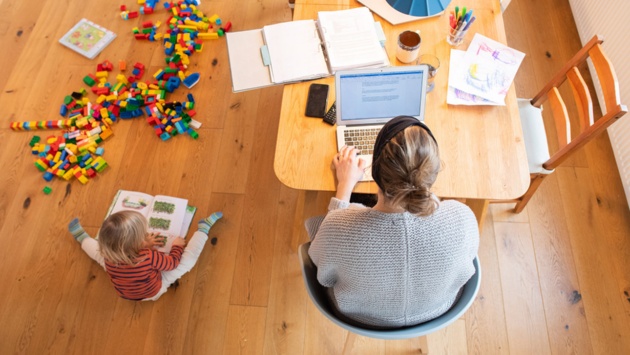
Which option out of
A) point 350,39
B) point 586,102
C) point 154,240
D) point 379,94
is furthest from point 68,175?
point 586,102

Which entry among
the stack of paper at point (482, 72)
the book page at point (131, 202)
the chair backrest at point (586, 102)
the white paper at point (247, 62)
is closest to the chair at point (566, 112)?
the chair backrest at point (586, 102)

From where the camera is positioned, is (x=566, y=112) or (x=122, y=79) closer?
(x=566, y=112)

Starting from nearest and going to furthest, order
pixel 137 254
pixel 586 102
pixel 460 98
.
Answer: pixel 460 98, pixel 586 102, pixel 137 254

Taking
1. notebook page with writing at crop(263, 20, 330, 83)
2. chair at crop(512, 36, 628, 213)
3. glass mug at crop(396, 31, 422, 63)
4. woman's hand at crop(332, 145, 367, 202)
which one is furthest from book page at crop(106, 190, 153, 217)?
chair at crop(512, 36, 628, 213)

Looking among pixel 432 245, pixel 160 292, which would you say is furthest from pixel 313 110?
pixel 160 292

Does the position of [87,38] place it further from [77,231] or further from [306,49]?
[306,49]

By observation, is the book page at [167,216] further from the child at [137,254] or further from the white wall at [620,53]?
the white wall at [620,53]

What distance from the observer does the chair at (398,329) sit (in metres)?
1.11

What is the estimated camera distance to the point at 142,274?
5.51 feet

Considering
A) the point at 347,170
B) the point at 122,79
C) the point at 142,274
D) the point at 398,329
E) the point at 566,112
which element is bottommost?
the point at 142,274

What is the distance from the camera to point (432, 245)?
3.33 feet

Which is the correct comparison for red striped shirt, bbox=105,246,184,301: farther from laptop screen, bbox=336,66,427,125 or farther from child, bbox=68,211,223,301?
laptop screen, bbox=336,66,427,125

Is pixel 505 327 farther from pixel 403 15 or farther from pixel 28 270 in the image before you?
pixel 28 270

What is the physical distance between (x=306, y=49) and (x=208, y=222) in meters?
0.94
